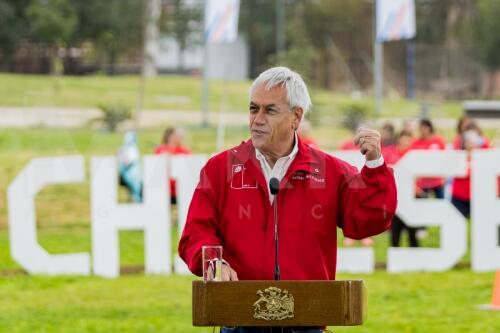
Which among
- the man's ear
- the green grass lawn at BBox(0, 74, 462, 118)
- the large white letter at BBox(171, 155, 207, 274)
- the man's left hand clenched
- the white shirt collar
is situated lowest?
the green grass lawn at BBox(0, 74, 462, 118)

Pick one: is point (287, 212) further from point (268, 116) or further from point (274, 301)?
point (274, 301)

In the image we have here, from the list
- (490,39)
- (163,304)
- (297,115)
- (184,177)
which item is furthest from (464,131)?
(490,39)

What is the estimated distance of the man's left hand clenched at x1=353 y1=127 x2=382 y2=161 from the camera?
570 cm

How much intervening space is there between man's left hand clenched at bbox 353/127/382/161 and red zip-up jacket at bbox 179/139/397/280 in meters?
0.12

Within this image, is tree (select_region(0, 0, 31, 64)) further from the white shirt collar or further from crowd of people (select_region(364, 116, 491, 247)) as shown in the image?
the white shirt collar

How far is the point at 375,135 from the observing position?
573cm

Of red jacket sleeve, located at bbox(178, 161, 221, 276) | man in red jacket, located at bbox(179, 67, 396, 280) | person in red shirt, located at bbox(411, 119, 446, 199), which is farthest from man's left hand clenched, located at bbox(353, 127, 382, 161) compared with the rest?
person in red shirt, located at bbox(411, 119, 446, 199)

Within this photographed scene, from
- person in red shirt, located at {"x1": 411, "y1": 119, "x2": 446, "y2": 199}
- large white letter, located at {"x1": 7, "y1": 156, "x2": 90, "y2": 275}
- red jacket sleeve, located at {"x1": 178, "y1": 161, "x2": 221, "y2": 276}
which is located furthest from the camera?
person in red shirt, located at {"x1": 411, "y1": 119, "x2": 446, "y2": 199}

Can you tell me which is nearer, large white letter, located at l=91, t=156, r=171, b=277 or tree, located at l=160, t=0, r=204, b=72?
large white letter, located at l=91, t=156, r=171, b=277

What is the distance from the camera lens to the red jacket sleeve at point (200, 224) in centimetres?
586

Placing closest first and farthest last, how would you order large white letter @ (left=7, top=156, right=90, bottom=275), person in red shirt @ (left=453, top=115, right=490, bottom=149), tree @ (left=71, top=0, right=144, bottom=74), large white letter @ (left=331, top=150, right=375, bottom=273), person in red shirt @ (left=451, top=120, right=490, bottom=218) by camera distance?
large white letter @ (left=7, top=156, right=90, bottom=275), large white letter @ (left=331, top=150, right=375, bottom=273), person in red shirt @ (left=451, top=120, right=490, bottom=218), person in red shirt @ (left=453, top=115, right=490, bottom=149), tree @ (left=71, top=0, right=144, bottom=74)

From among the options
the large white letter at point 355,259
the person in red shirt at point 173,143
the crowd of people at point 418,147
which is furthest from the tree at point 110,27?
the large white letter at point 355,259

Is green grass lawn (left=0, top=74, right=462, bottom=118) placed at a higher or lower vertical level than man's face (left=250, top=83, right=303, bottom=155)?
lower

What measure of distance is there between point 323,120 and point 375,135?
33108 millimetres
